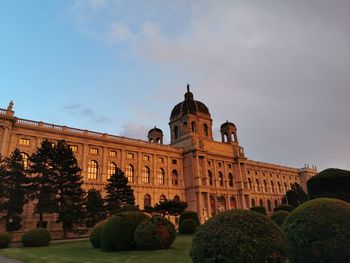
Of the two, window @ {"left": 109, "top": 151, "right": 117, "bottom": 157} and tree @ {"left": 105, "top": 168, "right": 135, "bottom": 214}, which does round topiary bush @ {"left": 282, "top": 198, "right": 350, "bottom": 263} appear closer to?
tree @ {"left": 105, "top": 168, "right": 135, "bottom": 214}

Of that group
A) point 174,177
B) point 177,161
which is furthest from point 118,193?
point 177,161

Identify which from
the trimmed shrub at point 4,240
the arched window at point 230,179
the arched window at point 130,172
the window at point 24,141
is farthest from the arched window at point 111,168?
the arched window at point 230,179

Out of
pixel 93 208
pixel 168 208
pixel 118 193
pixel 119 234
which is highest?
pixel 118 193

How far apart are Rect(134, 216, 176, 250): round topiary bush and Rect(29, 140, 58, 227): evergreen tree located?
19.6 meters

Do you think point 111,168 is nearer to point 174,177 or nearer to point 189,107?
point 174,177

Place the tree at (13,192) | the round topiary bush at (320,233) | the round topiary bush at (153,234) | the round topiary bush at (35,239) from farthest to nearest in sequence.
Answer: the tree at (13,192) → the round topiary bush at (35,239) → the round topiary bush at (153,234) → the round topiary bush at (320,233)

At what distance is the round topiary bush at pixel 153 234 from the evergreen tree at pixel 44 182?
19.6m

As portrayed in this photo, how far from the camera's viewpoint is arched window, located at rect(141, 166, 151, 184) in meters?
59.3

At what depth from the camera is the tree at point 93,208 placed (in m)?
38.8

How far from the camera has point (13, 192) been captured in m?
32.8

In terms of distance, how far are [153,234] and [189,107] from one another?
62.1 meters

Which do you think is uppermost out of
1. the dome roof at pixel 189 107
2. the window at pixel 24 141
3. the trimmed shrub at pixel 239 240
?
the dome roof at pixel 189 107

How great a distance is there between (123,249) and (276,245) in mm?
13057

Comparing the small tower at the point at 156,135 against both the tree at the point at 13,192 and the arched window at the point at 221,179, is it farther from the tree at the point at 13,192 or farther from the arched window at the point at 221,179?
the tree at the point at 13,192
